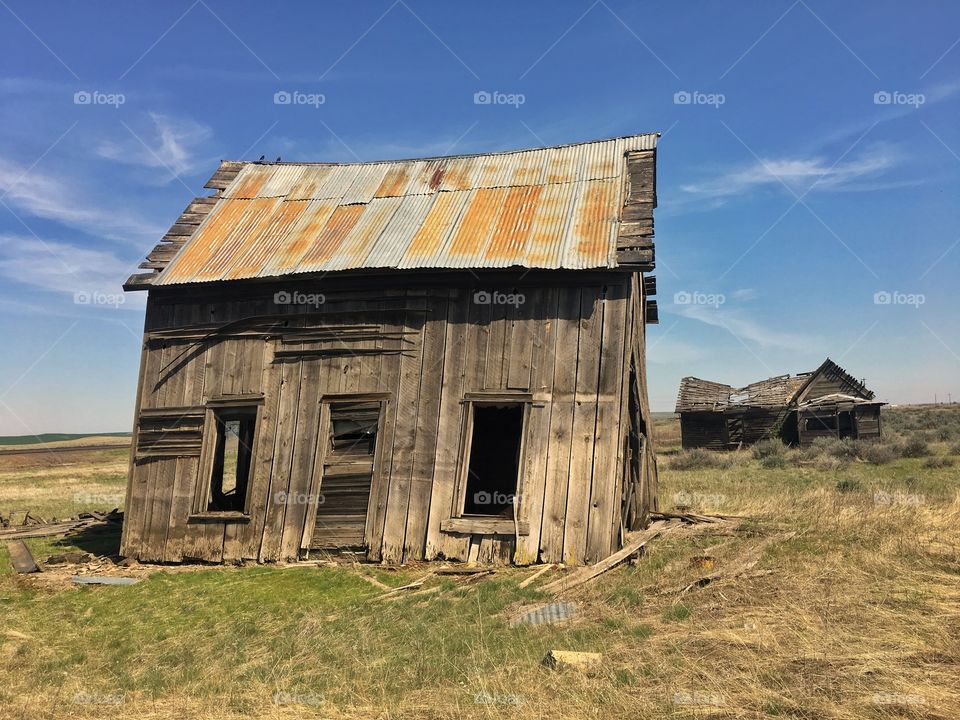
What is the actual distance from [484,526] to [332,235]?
5.76 metres

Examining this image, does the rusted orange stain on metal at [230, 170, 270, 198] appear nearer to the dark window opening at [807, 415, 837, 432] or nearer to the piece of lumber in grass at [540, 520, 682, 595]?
the piece of lumber in grass at [540, 520, 682, 595]

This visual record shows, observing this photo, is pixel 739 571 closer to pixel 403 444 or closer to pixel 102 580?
pixel 403 444

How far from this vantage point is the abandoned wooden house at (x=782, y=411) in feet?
105

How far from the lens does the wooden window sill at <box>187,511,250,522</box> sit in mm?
10789

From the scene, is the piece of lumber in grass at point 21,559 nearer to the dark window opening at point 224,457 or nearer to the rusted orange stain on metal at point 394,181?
the dark window opening at point 224,457

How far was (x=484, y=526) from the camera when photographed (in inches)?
384

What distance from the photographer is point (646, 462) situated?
13281 mm

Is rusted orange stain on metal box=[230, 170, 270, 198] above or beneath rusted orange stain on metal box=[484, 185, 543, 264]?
above

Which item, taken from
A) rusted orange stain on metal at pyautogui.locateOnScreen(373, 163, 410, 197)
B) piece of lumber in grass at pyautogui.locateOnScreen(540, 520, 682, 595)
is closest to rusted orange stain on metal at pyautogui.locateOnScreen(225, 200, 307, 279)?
rusted orange stain on metal at pyautogui.locateOnScreen(373, 163, 410, 197)

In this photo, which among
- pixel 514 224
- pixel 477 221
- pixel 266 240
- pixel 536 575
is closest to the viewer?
pixel 536 575

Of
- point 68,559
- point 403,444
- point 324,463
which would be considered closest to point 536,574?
point 403,444

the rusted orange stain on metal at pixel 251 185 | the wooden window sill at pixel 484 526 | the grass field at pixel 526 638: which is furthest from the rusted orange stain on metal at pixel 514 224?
the rusted orange stain on metal at pixel 251 185

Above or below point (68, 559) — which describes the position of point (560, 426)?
above

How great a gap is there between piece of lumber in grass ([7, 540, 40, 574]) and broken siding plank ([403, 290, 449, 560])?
20.0 ft
